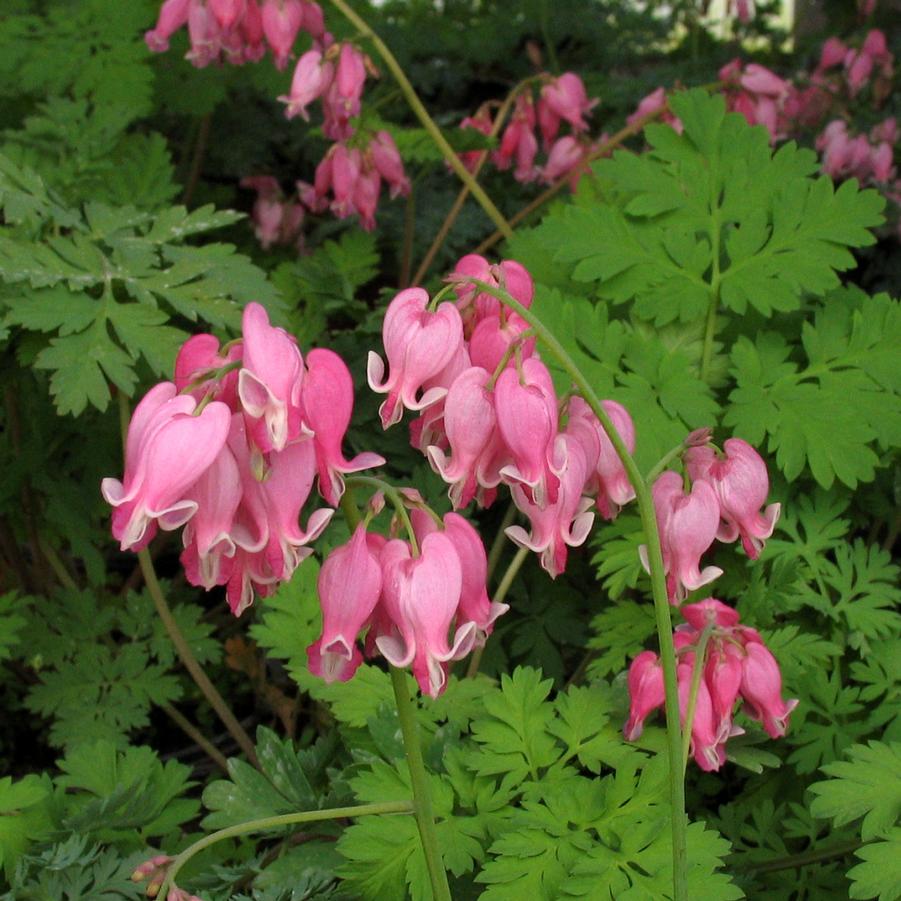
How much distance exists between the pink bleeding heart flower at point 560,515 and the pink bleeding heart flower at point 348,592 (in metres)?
0.20

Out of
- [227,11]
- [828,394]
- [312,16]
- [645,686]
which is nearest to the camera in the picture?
[645,686]

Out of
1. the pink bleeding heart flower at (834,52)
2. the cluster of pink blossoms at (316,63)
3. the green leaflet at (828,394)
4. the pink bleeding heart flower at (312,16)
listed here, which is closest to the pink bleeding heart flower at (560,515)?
the green leaflet at (828,394)

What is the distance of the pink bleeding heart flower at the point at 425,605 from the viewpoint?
115cm

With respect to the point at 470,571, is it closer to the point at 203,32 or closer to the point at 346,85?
the point at 346,85

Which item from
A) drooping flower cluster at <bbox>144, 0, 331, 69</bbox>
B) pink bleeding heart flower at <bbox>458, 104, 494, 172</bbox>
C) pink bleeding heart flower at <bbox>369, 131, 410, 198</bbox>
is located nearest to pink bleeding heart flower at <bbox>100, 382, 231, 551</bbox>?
drooping flower cluster at <bbox>144, 0, 331, 69</bbox>

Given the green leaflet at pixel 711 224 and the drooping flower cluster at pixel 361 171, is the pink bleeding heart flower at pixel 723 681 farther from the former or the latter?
the drooping flower cluster at pixel 361 171

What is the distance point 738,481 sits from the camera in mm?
1402

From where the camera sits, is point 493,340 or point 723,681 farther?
point 723,681

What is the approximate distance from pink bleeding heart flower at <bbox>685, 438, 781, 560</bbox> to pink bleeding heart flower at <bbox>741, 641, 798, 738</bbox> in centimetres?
25

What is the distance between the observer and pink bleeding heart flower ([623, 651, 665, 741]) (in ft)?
5.35

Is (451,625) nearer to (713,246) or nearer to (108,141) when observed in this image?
(713,246)

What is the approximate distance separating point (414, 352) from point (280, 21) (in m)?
1.83

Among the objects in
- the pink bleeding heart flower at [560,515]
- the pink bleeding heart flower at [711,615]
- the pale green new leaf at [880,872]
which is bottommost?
the pale green new leaf at [880,872]

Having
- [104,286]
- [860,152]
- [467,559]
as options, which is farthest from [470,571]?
[860,152]
